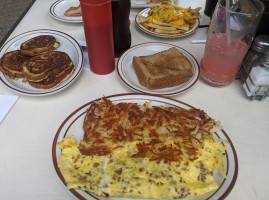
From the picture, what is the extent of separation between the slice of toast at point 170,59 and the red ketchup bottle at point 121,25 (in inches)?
8.3

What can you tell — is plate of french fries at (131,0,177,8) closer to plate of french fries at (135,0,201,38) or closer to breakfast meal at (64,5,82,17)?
plate of french fries at (135,0,201,38)

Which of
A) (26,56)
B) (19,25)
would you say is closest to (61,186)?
(26,56)

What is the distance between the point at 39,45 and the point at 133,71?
0.69m

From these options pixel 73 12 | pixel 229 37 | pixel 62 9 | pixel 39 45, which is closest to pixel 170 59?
pixel 229 37

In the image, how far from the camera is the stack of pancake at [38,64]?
4.40ft

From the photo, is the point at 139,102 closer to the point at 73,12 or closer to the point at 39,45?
the point at 39,45

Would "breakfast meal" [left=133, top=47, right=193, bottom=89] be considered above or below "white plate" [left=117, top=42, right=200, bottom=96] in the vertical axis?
above

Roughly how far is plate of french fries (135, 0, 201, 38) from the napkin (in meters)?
1.05

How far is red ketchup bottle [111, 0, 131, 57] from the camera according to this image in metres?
1.40

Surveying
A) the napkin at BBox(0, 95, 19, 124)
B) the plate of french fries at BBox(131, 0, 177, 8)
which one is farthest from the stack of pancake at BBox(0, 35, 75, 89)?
the plate of french fries at BBox(131, 0, 177, 8)

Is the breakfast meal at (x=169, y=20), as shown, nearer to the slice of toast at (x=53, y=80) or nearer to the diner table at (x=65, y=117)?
the diner table at (x=65, y=117)

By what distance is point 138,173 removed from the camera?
2.86ft

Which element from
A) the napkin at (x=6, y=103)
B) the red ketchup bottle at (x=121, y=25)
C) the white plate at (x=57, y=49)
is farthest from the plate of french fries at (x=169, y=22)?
the napkin at (x=6, y=103)

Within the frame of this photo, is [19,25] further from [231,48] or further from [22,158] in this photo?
[231,48]
